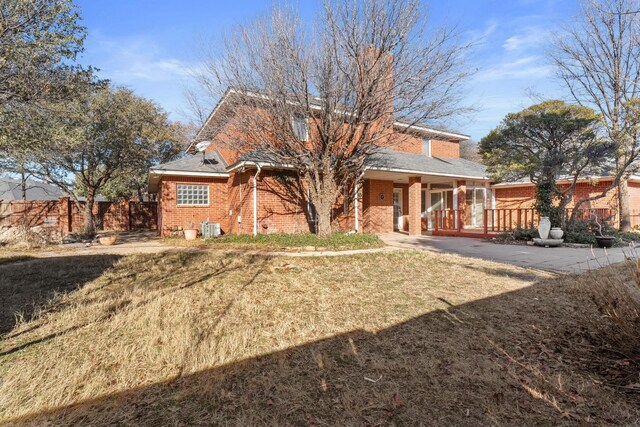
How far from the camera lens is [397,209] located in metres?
18.1

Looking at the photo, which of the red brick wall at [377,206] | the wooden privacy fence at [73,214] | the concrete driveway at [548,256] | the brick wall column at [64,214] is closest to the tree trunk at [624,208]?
the concrete driveway at [548,256]

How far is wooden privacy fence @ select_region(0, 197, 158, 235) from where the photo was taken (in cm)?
1802

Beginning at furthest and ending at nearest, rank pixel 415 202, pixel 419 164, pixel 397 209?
pixel 397 209, pixel 419 164, pixel 415 202

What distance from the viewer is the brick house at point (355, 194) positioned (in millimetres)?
12789

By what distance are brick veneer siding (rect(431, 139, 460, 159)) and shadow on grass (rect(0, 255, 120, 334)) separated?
1676 centimetres

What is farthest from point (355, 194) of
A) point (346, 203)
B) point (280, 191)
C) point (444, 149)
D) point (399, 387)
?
point (399, 387)

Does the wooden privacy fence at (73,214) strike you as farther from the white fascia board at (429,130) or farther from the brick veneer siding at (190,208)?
the white fascia board at (429,130)

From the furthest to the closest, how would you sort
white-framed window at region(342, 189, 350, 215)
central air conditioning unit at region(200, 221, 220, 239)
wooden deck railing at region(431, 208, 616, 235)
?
white-framed window at region(342, 189, 350, 215) → central air conditioning unit at region(200, 221, 220, 239) → wooden deck railing at region(431, 208, 616, 235)

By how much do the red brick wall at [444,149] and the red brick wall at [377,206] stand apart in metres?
4.58

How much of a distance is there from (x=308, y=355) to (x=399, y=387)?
97 cm

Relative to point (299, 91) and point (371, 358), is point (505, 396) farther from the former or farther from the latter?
point (299, 91)

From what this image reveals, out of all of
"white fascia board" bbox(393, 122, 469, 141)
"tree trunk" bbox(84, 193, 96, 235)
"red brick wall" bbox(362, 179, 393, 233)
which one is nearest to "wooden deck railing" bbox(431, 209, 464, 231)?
"red brick wall" bbox(362, 179, 393, 233)

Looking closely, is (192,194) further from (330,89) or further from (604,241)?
(604,241)

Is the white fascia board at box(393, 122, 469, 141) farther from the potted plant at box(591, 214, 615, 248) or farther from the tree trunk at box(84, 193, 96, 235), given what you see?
the tree trunk at box(84, 193, 96, 235)
